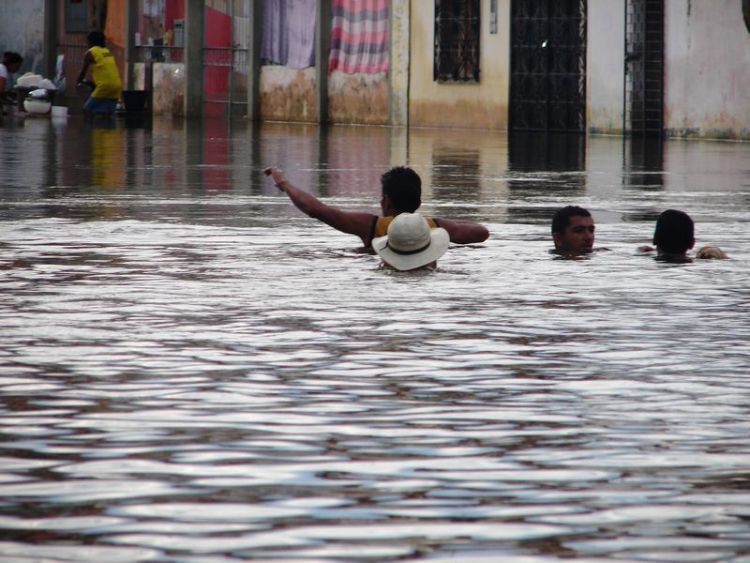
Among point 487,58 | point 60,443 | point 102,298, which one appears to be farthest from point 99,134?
point 60,443

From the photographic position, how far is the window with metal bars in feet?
116

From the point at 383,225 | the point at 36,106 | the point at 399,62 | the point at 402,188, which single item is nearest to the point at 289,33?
the point at 399,62

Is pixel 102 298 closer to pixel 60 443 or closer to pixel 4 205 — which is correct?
pixel 60 443

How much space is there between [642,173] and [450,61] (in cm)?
1495

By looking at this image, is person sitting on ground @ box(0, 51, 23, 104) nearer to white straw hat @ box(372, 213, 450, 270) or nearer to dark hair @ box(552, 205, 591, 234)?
dark hair @ box(552, 205, 591, 234)

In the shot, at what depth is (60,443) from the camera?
575 centimetres

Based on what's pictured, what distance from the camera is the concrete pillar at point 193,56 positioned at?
4381 cm

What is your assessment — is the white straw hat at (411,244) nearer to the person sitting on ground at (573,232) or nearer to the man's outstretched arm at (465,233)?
the man's outstretched arm at (465,233)

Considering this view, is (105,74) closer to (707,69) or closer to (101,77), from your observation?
(101,77)

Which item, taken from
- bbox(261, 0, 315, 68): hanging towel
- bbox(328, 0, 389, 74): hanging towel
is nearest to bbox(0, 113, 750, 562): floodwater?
bbox(328, 0, 389, 74): hanging towel

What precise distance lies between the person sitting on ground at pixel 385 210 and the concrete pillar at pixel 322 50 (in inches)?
1099

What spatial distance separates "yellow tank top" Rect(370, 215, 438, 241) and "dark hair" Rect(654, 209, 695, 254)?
1.37 meters

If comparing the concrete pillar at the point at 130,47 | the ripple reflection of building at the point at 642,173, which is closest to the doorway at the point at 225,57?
the concrete pillar at the point at 130,47

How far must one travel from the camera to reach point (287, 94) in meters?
40.8
